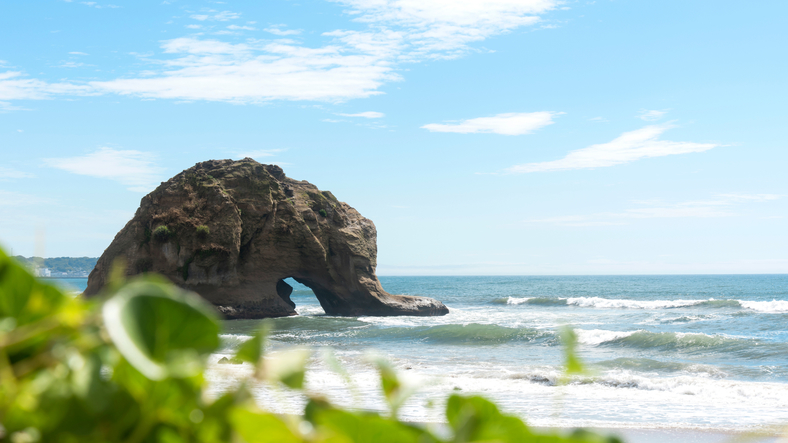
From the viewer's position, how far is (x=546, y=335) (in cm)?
1917

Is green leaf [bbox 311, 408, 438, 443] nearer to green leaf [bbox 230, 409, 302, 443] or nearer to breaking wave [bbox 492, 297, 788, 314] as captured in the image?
green leaf [bbox 230, 409, 302, 443]

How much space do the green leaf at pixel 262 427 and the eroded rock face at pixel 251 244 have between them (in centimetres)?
2475

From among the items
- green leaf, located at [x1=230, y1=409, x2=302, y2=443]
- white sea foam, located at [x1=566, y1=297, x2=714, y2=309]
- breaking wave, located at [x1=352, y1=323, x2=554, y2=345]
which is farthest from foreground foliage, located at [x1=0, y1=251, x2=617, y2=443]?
white sea foam, located at [x1=566, y1=297, x2=714, y2=309]

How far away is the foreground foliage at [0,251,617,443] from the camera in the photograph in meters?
0.29

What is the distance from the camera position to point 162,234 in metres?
23.5

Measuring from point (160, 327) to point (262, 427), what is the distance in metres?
0.08

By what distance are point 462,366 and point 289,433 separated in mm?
14370

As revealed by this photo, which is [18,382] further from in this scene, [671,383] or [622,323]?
[622,323]

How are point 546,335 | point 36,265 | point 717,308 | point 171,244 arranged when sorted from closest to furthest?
point 36,265 → point 546,335 → point 171,244 → point 717,308

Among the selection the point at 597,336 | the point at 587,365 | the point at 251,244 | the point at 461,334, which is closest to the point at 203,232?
the point at 251,244

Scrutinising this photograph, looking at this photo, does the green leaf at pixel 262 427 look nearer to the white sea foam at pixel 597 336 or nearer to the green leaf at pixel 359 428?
the green leaf at pixel 359 428

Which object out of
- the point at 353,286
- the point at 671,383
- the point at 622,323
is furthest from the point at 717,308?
the point at 671,383

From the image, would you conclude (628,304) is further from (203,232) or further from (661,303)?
(203,232)

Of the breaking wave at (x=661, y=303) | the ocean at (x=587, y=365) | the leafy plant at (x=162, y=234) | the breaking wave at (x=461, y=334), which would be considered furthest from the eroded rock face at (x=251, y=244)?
the breaking wave at (x=661, y=303)
